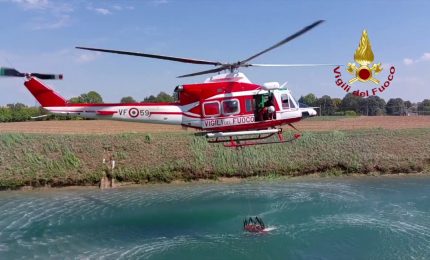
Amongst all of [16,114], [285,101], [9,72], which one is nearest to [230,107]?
[285,101]

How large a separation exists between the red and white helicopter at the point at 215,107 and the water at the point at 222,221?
174 inches

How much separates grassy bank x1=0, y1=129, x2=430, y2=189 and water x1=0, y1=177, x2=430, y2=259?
6.40 ft

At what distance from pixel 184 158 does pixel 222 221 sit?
12.1m

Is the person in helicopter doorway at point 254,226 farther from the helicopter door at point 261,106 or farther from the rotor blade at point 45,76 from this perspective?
the rotor blade at point 45,76

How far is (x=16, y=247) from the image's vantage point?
18.4 meters

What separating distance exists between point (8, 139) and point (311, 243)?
2612 cm

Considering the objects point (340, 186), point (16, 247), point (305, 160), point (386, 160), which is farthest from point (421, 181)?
point (16, 247)

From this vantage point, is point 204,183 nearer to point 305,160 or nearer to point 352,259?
point 305,160

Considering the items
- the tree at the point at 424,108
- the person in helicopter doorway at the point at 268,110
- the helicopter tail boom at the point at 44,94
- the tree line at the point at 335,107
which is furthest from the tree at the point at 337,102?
the helicopter tail boom at the point at 44,94

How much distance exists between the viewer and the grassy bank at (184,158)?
31.4 meters

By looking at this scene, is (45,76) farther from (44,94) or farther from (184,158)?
(184,158)

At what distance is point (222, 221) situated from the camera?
68.8ft

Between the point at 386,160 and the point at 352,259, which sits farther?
the point at 386,160

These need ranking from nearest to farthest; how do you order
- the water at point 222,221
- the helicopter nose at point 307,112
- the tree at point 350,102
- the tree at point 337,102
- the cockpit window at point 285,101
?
the water at point 222,221, the cockpit window at point 285,101, the helicopter nose at point 307,112, the tree at point 337,102, the tree at point 350,102
